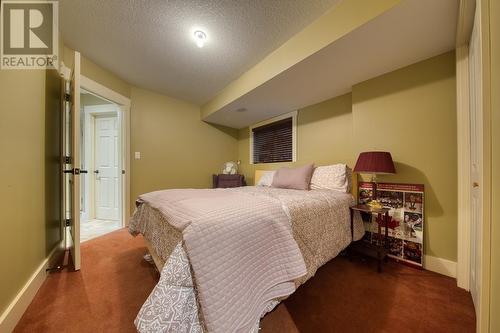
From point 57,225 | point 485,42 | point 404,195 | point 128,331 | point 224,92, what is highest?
point 224,92

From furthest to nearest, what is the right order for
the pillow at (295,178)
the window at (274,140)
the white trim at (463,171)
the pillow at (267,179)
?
1. the window at (274,140)
2. the pillow at (267,179)
3. the pillow at (295,178)
4. the white trim at (463,171)

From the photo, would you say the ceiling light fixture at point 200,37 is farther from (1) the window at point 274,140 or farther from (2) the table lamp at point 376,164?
(2) the table lamp at point 376,164

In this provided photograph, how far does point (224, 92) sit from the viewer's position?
Result: 3.06 m

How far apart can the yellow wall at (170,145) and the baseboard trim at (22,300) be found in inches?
63.2

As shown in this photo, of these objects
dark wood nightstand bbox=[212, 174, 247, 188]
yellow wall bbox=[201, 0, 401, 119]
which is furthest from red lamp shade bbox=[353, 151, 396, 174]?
dark wood nightstand bbox=[212, 174, 247, 188]

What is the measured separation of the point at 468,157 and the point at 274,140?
100 inches

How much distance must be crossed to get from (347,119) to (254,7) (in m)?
1.76

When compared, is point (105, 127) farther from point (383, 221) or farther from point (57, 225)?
point (383, 221)

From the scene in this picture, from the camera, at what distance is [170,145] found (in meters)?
3.47

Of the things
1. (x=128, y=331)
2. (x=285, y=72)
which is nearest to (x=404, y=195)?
(x=285, y=72)

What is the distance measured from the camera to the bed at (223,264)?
0.76 m

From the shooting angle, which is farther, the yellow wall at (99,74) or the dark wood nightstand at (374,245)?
the yellow wall at (99,74)

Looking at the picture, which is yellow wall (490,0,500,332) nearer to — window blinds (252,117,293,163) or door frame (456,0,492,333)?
door frame (456,0,492,333)

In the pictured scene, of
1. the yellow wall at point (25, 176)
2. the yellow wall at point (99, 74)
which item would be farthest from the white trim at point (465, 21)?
the yellow wall at point (99, 74)
